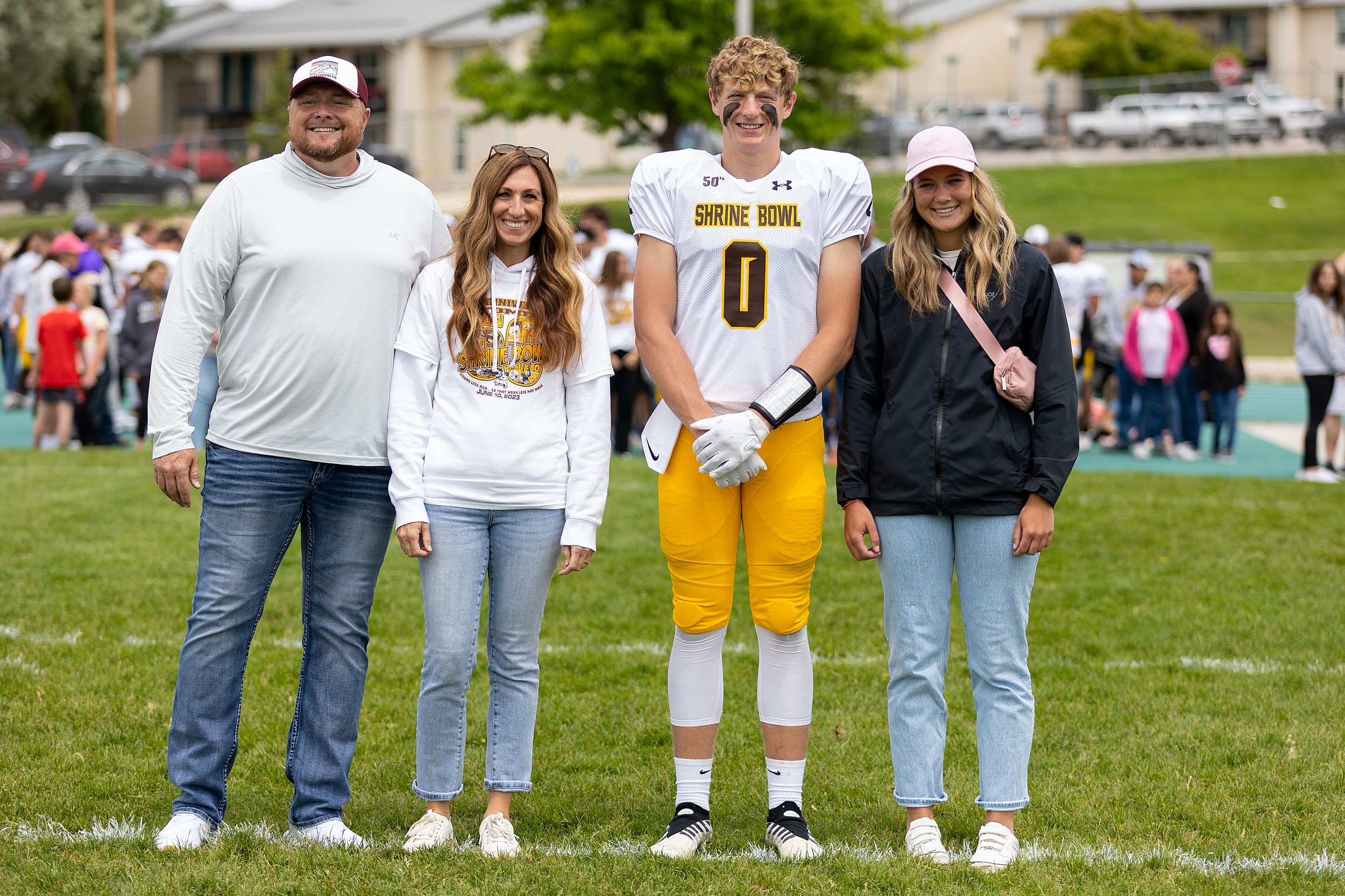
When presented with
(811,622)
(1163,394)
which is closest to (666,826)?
(811,622)

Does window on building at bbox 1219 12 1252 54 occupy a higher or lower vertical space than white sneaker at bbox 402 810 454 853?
higher

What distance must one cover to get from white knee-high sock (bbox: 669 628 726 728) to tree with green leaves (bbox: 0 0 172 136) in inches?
1752

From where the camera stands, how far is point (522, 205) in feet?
13.5

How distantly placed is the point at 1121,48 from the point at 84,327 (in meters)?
45.3

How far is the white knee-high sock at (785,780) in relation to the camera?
170 inches

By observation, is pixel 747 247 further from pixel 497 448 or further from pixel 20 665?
pixel 20 665

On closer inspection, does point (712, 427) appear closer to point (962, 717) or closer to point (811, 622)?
point (962, 717)

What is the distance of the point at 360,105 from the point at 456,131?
Result: 1562 inches

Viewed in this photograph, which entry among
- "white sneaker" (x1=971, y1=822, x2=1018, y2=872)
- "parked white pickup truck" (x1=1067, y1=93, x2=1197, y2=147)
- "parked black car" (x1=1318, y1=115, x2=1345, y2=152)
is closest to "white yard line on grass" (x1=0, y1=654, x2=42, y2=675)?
"white sneaker" (x1=971, y1=822, x2=1018, y2=872)

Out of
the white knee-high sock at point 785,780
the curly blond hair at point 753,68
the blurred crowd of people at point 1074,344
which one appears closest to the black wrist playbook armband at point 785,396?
the curly blond hair at point 753,68

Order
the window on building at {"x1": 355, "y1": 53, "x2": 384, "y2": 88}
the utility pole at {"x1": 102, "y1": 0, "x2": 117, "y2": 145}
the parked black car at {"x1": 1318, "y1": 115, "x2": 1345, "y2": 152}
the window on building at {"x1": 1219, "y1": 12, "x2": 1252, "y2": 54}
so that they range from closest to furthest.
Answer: the parked black car at {"x1": 1318, "y1": 115, "x2": 1345, "y2": 152}, the utility pole at {"x1": 102, "y1": 0, "x2": 117, "y2": 145}, the window on building at {"x1": 355, "y1": 53, "x2": 384, "y2": 88}, the window on building at {"x1": 1219, "y1": 12, "x2": 1252, "y2": 54}

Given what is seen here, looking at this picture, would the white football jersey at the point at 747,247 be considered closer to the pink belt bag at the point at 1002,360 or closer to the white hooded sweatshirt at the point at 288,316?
the pink belt bag at the point at 1002,360

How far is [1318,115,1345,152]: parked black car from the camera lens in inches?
1602

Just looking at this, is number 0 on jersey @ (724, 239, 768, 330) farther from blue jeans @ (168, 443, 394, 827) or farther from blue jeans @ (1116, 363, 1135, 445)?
blue jeans @ (1116, 363, 1135, 445)
